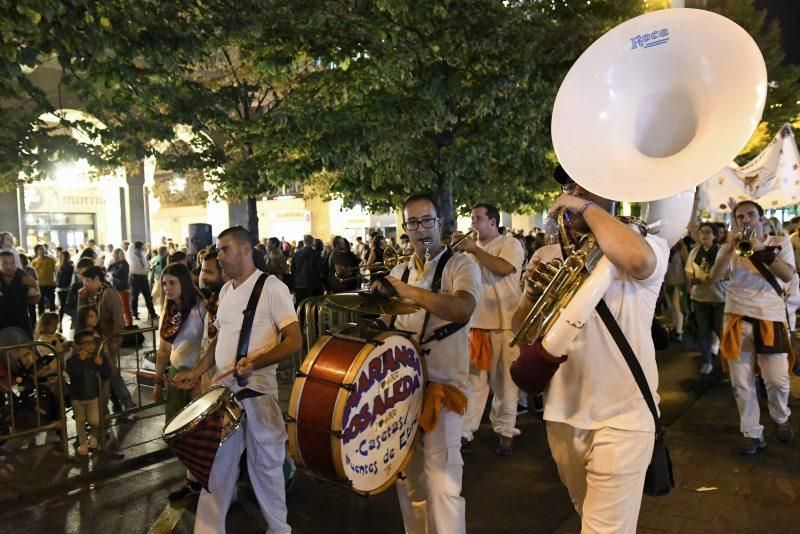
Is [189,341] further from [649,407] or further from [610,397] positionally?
[649,407]

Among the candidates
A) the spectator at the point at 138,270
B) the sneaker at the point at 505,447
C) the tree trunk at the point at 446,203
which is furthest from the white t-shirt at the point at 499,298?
the spectator at the point at 138,270

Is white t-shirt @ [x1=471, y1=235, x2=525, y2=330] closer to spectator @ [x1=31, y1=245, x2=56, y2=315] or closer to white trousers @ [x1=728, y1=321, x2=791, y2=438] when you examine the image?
white trousers @ [x1=728, y1=321, x2=791, y2=438]

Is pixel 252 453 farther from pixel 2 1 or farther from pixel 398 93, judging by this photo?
pixel 398 93

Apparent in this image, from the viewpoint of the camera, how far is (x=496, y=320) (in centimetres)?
590

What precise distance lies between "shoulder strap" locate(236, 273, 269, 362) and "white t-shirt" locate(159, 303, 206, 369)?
1460 mm

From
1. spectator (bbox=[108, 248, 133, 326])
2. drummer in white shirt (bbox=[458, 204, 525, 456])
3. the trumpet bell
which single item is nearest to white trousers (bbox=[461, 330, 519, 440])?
drummer in white shirt (bbox=[458, 204, 525, 456])

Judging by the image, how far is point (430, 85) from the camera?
32.2 ft

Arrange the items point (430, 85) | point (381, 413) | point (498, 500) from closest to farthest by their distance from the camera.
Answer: point (381, 413), point (498, 500), point (430, 85)

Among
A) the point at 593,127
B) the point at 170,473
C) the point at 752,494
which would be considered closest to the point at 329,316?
the point at 170,473

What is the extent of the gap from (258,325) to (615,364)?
2216mm

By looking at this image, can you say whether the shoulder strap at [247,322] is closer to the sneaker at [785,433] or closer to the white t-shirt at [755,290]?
the white t-shirt at [755,290]

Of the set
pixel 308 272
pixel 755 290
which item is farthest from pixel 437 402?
pixel 308 272

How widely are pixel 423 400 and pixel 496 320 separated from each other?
247 cm

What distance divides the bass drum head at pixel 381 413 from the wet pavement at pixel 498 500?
130 cm
